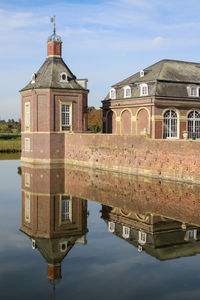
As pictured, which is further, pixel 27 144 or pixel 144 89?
pixel 27 144

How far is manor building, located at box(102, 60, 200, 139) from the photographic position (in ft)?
102

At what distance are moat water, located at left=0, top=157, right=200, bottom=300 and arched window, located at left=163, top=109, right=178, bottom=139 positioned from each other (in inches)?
436

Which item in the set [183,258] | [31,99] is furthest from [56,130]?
[183,258]

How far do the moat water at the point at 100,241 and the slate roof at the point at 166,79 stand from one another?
12531 millimetres

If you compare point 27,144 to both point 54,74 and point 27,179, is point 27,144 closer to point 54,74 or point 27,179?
point 54,74

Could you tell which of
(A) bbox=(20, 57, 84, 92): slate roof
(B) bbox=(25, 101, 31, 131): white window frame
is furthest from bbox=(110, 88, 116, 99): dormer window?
(B) bbox=(25, 101, 31, 131): white window frame

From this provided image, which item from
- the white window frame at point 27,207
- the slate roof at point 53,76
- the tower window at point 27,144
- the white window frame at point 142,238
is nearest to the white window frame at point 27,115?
the tower window at point 27,144

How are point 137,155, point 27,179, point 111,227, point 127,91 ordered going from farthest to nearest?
point 127,91
point 137,155
point 27,179
point 111,227

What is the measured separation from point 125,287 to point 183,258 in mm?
2522

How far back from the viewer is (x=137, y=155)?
24984 millimetres

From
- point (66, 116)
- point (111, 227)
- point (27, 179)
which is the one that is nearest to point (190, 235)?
point (111, 227)

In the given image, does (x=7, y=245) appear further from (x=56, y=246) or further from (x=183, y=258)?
(x=183, y=258)

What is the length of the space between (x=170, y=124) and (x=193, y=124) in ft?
8.36

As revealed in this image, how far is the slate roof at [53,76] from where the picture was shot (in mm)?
32312
